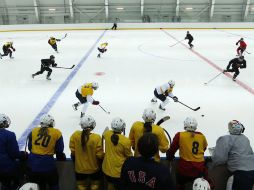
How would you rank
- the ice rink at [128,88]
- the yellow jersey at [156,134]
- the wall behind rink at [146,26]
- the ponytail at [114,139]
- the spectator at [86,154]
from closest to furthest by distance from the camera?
1. the ponytail at [114,139]
2. the spectator at [86,154]
3. the yellow jersey at [156,134]
4. the ice rink at [128,88]
5. the wall behind rink at [146,26]

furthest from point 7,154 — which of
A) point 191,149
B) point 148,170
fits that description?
point 191,149

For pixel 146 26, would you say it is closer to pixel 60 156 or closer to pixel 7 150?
pixel 60 156

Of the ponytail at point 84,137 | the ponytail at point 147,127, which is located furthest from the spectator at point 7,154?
the ponytail at point 147,127

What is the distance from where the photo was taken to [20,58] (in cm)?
1014

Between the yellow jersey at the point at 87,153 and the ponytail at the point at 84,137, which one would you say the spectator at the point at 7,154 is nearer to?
the yellow jersey at the point at 87,153

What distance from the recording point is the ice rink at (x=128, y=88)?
4.76 metres

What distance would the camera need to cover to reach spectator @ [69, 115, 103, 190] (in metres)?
2.54

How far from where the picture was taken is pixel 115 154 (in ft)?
8.21

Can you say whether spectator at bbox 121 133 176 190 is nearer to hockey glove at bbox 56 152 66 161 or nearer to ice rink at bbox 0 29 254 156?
hockey glove at bbox 56 152 66 161

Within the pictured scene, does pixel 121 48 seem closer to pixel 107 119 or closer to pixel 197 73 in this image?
pixel 197 73

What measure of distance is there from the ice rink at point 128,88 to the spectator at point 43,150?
96 centimetres

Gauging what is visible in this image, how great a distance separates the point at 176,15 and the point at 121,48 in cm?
1198

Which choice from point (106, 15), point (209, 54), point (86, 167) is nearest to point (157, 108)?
point (86, 167)

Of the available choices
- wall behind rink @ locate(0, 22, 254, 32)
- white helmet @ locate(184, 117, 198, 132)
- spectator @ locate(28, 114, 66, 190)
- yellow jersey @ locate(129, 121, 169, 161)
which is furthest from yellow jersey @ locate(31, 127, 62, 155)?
wall behind rink @ locate(0, 22, 254, 32)
